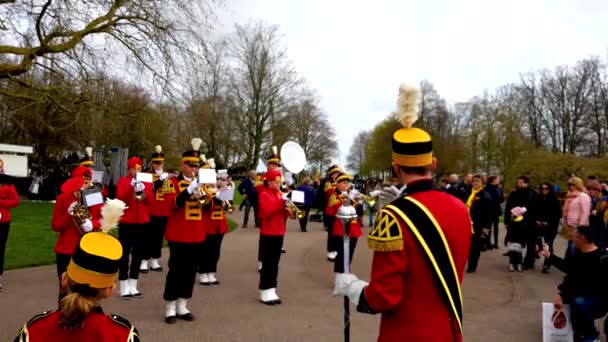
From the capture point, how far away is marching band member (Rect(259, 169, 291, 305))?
7.83 meters

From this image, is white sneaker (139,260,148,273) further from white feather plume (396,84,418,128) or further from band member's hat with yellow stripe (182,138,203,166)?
white feather plume (396,84,418,128)

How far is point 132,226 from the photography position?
824 centimetres

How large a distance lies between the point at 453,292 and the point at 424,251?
315 millimetres

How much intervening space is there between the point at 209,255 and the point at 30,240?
7.02m

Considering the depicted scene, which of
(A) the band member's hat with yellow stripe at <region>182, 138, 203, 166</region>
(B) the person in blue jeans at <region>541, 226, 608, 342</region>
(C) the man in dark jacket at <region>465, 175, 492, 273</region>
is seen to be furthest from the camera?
(C) the man in dark jacket at <region>465, 175, 492, 273</region>

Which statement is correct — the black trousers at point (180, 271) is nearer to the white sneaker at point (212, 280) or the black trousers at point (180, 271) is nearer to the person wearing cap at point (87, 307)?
the white sneaker at point (212, 280)

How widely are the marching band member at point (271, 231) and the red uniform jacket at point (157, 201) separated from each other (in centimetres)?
178

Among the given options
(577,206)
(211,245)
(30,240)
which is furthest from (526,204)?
(30,240)

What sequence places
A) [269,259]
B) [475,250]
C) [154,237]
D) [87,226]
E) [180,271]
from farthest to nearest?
[475,250] → [154,237] → [269,259] → [180,271] → [87,226]

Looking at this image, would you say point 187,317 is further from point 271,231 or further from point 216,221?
point 216,221

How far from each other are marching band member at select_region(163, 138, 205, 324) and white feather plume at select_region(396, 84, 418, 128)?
412 centimetres

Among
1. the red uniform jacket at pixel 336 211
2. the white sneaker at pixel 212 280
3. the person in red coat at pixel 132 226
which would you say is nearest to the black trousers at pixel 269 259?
the white sneaker at pixel 212 280

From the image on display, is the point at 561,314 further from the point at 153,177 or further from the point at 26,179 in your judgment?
the point at 26,179

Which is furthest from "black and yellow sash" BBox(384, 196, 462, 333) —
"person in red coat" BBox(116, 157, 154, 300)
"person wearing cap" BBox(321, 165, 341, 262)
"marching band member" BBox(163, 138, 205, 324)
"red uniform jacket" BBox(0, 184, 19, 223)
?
"person wearing cap" BBox(321, 165, 341, 262)
